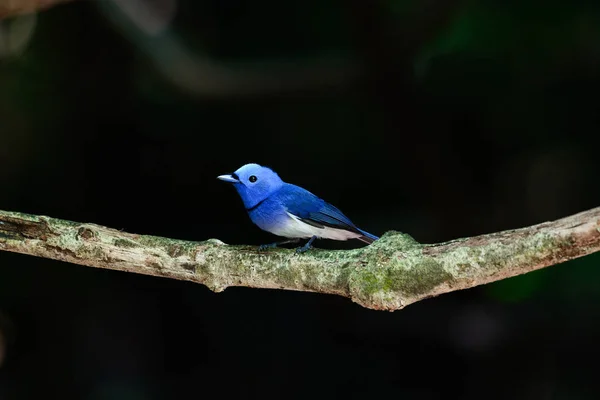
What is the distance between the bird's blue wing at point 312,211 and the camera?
2035mm

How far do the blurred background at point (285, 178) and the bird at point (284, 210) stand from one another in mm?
2091

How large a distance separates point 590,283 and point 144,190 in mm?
2551

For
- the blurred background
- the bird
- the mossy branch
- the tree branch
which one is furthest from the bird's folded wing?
the blurred background

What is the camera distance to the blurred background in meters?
4.25

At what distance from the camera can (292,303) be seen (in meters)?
4.62

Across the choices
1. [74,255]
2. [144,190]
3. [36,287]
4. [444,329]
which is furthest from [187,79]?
[74,255]

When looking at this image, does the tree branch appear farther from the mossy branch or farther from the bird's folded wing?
the bird's folded wing

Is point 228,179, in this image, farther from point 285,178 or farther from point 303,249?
point 285,178

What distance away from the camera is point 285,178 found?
4.38 m

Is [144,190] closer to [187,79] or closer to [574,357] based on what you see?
[187,79]

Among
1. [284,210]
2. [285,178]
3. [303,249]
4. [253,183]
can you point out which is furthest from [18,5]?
[303,249]

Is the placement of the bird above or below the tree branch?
below

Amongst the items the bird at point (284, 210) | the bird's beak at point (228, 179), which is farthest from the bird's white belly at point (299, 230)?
the bird's beak at point (228, 179)

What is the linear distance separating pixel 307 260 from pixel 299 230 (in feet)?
0.42
